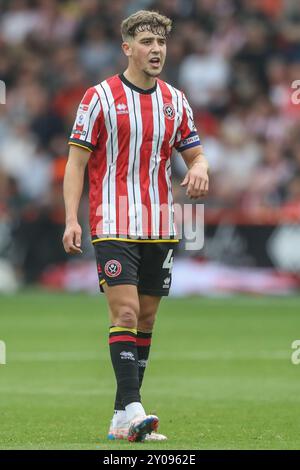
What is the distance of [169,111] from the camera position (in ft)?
26.3

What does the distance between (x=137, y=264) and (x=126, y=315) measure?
39 centimetres

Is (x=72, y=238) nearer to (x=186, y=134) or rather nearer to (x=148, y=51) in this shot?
(x=186, y=134)

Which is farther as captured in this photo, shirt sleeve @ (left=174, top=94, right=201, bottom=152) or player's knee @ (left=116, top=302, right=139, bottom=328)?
shirt sleeve @ (left=174, top=94, right=201, bottom=152)

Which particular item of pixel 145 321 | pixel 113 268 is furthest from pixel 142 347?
pixel 113 268

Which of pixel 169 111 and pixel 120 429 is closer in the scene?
pixel 120 429

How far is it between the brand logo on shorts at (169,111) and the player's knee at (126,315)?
1218 millimetres

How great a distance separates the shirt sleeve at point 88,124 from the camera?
25.5 ft

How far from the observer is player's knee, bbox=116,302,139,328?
7.64 meters

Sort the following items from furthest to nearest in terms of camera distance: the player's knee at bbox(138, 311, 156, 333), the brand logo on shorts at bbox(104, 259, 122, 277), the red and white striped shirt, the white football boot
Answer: the player's knee at bbox(138, 311, 156, 333), the red and white striped shirt, the brand logo on shorts at bbox(104, 259, 122, 277), the white football boot

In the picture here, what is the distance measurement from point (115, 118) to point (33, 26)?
1648 cm

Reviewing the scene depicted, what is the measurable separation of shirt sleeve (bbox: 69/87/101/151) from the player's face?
34 cm

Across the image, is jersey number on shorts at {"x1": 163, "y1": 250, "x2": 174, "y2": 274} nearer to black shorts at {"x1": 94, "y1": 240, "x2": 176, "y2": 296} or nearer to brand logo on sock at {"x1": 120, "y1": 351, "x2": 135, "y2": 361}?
black shorts at {"x1": 94, "y1": 240, "x2": 176, "y2": 296}

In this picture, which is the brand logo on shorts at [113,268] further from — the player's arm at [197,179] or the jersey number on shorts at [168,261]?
the player's arm at [197,179]

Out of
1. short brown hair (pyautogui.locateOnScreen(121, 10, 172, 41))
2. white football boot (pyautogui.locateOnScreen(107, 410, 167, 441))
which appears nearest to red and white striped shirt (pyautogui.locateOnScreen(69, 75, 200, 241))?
short brown hair (pyautogui.locateOnScreen(121, 10, 172, 41))
